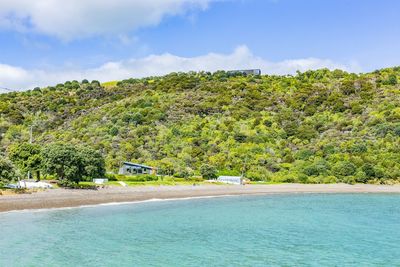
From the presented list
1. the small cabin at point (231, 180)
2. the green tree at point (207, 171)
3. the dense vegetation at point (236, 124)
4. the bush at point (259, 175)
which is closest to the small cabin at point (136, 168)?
the dense vegetation at point (236, 124)

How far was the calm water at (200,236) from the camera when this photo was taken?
27875 mm

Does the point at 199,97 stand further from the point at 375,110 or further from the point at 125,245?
the point at 125,245

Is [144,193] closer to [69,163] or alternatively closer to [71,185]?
[71,185]

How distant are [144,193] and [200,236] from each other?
28.4 meters

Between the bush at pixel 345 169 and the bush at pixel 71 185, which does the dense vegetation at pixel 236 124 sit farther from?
the bush at pixel 71 185

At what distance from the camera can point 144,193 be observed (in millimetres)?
63312

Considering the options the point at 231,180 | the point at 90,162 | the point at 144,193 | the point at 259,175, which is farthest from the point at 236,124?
the point at 90,162

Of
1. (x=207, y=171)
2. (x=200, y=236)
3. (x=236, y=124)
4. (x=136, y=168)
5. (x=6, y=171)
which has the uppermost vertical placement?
(x=236, y=124)

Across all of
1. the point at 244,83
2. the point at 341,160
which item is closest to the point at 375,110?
the point at 341,160

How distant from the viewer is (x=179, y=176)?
8606 cm

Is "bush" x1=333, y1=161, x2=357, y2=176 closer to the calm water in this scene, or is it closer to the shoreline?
the shoreline

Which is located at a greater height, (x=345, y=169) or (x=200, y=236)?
(x=345, y=169)

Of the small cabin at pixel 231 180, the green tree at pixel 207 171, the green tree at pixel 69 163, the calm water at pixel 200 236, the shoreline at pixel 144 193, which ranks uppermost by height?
the green tree at pixel 69 163

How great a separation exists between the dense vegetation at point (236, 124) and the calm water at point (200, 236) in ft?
126
